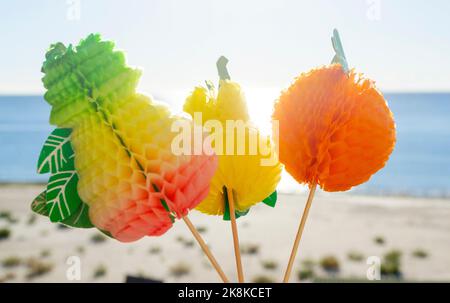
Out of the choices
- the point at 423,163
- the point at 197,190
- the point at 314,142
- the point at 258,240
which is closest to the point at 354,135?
the point at 314,142

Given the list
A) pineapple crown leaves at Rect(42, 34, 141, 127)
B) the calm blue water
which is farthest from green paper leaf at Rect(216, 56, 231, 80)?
the calm blue water

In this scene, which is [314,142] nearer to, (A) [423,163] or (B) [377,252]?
(B) [377,252]

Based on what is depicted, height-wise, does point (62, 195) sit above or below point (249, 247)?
above

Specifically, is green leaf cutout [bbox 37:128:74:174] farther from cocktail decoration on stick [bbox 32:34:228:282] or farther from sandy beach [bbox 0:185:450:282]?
sandy beach [bbox 0:185:450:282]

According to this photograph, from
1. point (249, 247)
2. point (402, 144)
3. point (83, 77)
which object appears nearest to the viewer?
point (83, 77)

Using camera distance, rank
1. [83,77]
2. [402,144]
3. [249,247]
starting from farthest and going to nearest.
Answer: [402,144] < [249,247] < [83,77]

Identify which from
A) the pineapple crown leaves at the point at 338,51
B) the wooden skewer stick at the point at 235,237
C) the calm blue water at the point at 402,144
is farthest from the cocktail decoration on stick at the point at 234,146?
the calm blue water at the point at 402,144

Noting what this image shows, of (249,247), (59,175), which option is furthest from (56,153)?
(249,247)

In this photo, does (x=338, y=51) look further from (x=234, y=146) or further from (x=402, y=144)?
(x=402, y=144)

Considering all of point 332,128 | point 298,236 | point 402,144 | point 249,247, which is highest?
point 332,128
